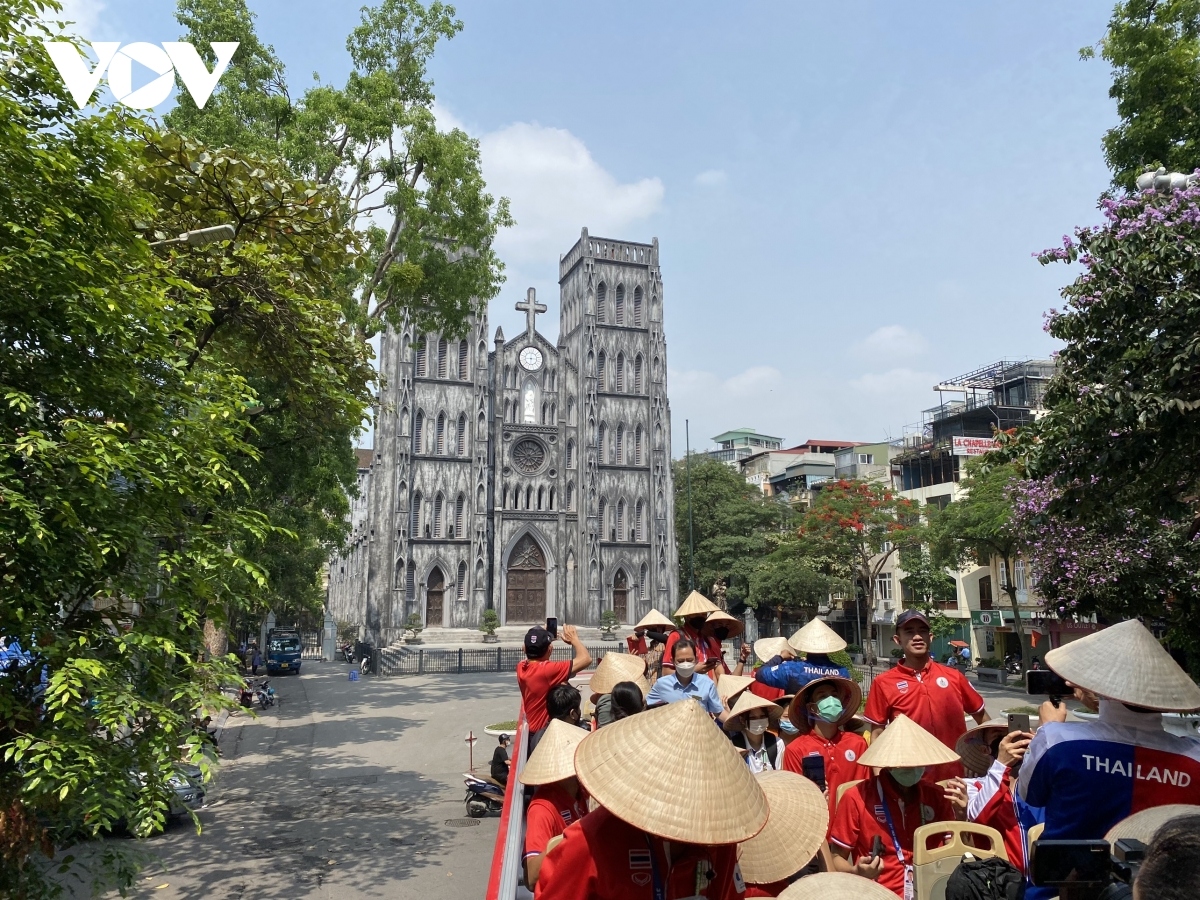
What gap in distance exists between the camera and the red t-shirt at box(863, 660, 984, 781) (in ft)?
16.5

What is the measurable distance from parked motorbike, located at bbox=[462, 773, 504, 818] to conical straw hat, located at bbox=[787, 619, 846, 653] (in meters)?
5.16

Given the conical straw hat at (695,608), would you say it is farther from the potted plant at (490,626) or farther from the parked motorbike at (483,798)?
the potted plant at (490,626)

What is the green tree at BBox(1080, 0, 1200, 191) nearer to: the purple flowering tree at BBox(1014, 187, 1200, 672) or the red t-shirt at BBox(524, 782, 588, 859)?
the purple flowering tree at BBox(1014, 187, 1200, 672)

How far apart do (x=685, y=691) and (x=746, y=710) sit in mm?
416

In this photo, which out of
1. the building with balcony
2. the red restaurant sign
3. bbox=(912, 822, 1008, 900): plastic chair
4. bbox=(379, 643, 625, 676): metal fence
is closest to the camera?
bbox=(912, 822, 1008, 900): plastic chair

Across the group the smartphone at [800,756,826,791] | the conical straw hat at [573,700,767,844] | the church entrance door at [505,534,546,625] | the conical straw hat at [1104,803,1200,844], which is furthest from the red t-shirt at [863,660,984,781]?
the church entrance door at [505,534,546,625]

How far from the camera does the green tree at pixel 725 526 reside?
47.0m

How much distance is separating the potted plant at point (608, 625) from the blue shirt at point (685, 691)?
3539cm

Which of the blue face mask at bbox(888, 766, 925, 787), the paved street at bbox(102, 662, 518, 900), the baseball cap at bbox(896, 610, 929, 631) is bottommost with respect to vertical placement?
the paved street at bbox(102, 662, 518, 900)

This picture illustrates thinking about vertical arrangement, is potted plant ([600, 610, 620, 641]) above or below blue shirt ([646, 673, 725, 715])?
below

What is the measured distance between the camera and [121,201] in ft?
16.7

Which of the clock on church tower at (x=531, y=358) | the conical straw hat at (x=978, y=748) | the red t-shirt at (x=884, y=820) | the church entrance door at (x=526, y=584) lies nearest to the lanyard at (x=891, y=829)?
the red t-shirt at (x=884, y=820)

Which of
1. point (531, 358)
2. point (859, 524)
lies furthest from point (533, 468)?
point (859, 524)

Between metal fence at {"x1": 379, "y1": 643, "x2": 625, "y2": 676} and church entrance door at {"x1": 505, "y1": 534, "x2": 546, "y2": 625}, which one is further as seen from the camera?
church entrance door at {"x1": 505, "y1": 534, "x2": 546, "y2": 625}
